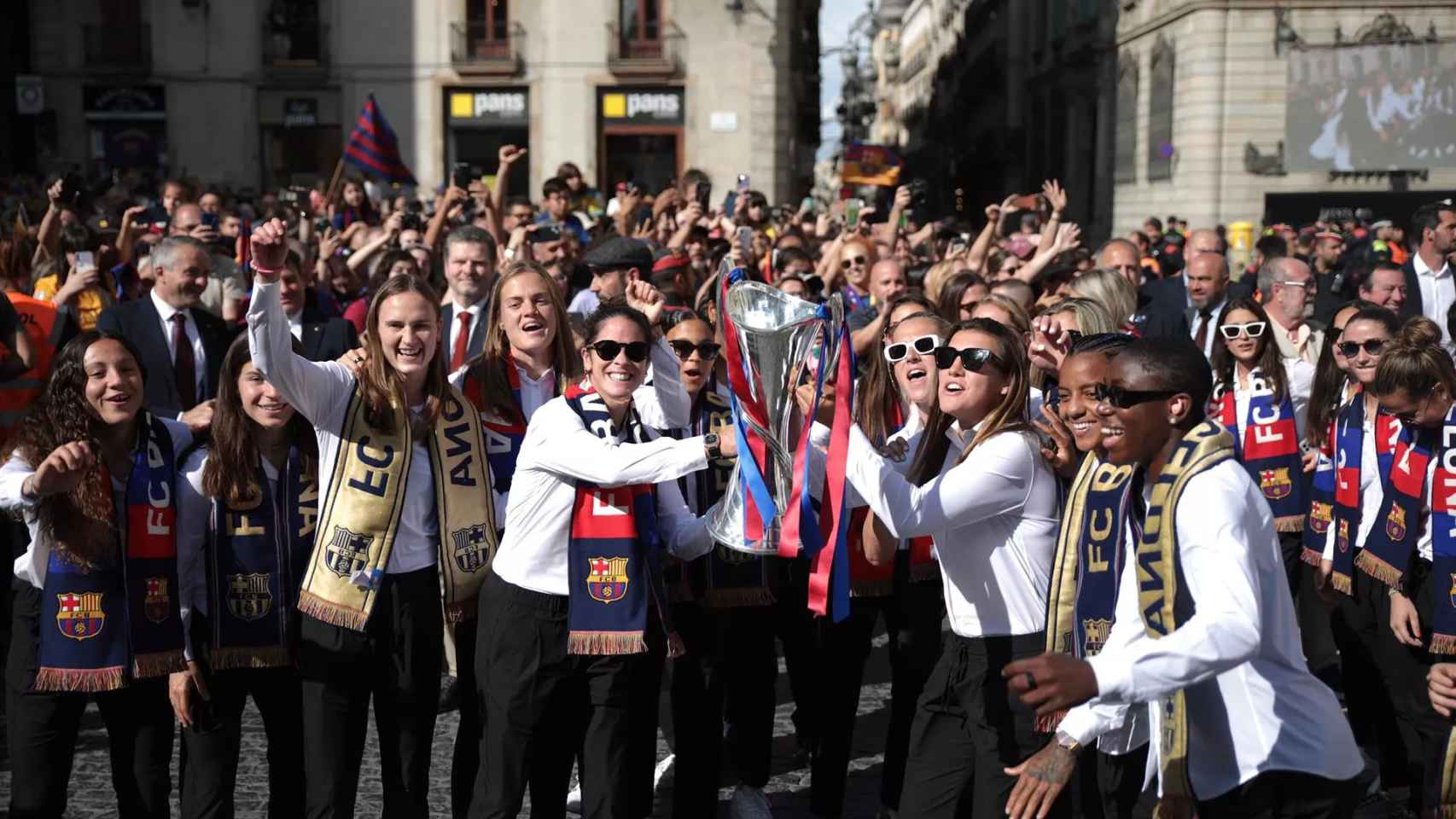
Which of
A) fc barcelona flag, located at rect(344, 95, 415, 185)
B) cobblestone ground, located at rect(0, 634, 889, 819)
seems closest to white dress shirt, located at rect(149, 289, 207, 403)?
cobblestone ground, located at rect(0, 634, 889, 819)

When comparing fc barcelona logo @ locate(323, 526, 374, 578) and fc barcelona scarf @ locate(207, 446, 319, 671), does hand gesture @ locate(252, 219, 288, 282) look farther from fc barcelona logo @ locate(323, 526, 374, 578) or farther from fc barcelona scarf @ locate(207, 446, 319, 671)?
fc barcelona logo @ locate(323, 526, 374, 578)

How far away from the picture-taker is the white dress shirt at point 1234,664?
118 inches

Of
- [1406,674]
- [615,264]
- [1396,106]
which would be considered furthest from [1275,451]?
[1396,106]

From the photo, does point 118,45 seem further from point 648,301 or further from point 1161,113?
point 648,301

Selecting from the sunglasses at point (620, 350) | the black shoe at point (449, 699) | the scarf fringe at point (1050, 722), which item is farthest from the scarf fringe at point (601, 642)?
the black shoe at point (449, 699)

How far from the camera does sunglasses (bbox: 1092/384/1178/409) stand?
3.37m

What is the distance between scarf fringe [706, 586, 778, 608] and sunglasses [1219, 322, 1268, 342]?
8.54 feet

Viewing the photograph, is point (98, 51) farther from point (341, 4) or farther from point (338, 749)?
point (338, 749)

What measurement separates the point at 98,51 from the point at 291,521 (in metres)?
29.4

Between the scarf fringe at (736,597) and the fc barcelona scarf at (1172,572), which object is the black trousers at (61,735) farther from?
the fc barcelona scarf at (1172,572)

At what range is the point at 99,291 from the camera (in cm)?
848

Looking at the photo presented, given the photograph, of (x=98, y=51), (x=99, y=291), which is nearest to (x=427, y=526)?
(x=99, y=291)

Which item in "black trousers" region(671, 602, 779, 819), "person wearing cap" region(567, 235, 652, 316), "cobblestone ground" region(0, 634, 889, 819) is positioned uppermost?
"person wearing cap" region(567, 235, 652, 316)

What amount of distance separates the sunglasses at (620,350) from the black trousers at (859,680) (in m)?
1.52
